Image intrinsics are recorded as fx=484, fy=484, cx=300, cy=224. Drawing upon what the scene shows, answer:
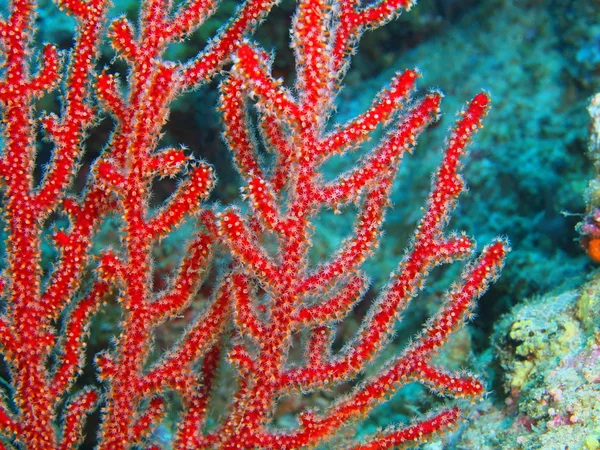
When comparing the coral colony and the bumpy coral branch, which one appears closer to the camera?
the bumpy coral branch

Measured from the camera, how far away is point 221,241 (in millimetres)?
2184

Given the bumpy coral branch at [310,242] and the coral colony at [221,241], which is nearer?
the bumpy coral branch at [310,242]

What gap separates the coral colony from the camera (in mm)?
1977

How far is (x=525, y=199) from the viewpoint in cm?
448

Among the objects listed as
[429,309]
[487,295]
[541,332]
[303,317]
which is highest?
[487,295]

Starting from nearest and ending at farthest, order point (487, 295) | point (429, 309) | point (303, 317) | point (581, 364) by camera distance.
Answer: point (303, 317) → point (581, 364) → point (429, 309) → point (487, 295)

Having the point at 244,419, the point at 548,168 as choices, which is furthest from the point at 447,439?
the point at 548,168

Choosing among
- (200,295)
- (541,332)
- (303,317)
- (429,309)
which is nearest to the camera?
(303,317)

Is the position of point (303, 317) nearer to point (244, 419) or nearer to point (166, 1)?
point (244, 419)

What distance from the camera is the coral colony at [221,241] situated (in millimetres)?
1977

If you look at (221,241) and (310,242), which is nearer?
(310,242)

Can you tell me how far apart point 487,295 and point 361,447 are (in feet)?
7.90

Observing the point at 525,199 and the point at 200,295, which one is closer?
the point at 200,295

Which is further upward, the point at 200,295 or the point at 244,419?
the point at 200,295
